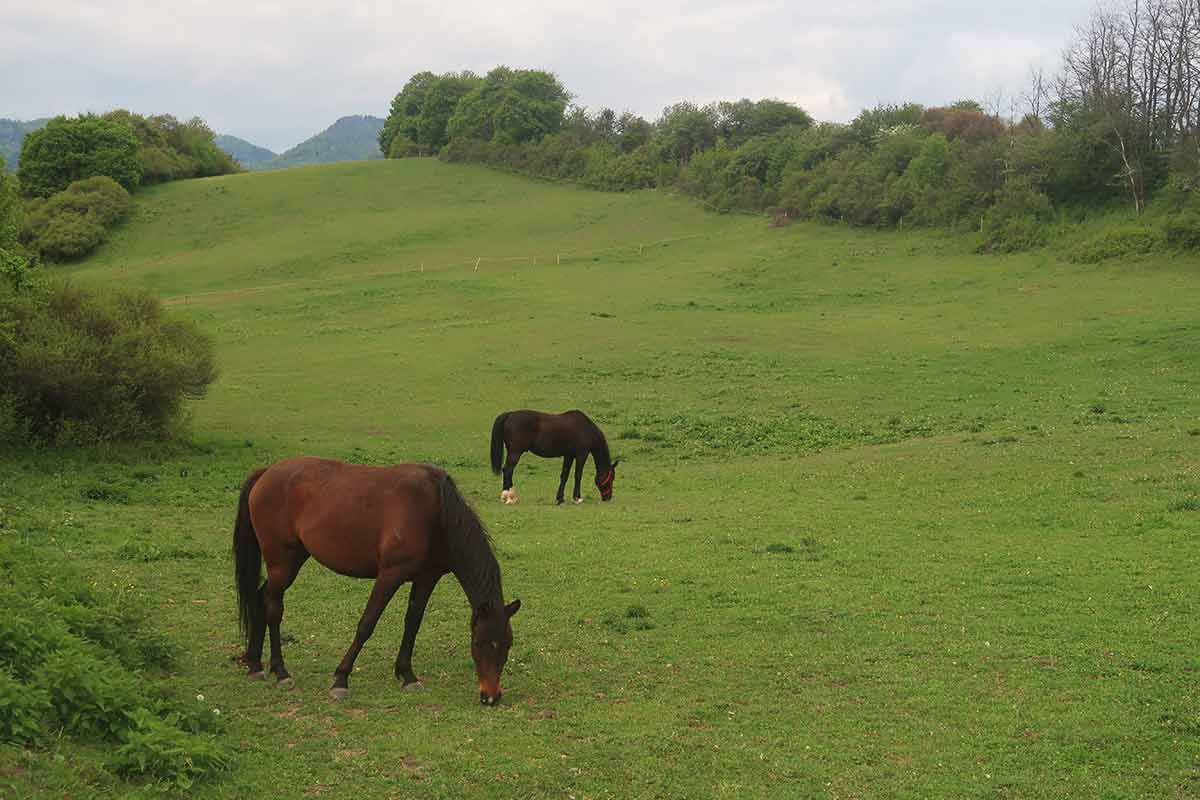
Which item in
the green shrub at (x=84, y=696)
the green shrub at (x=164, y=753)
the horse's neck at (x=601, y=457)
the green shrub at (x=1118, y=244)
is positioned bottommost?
the horse's neck at (x=601, y=457)

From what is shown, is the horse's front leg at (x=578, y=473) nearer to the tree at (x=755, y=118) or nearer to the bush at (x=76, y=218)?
the bush at (x=76, y=218)

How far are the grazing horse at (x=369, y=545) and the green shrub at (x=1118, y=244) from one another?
43.1m

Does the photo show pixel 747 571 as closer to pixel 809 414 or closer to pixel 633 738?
pixel 633 738

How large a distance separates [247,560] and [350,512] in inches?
49.7

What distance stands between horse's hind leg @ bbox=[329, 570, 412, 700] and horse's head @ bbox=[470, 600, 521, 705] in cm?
85

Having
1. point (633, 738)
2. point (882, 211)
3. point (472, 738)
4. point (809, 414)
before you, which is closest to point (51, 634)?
point (472, 738)

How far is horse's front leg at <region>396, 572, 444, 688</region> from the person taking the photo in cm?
956

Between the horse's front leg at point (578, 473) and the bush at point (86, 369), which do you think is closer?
the horse's front leg at point (578, 473)

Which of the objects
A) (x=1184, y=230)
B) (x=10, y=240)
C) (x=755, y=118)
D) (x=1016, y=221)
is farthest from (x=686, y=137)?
(x=10, y=240)

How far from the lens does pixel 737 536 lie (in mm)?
16109

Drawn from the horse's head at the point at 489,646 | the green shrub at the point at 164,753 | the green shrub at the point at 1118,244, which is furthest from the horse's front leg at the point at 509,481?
the green shrub at the point at 1118,244

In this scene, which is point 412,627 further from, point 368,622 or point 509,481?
point 509,481

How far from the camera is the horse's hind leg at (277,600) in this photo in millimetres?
9680

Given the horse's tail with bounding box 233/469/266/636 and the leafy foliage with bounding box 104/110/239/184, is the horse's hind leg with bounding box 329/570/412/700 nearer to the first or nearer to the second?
the horse's tail with bounding box 233/469/266/636
